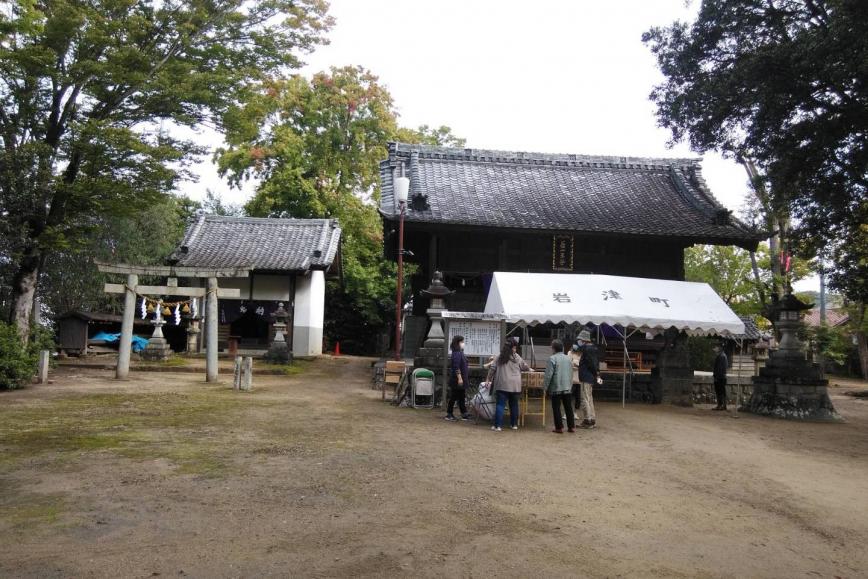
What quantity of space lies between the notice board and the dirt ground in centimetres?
178

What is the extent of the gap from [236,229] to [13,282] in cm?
1220

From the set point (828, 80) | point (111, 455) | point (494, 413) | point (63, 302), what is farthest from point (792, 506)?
point (63, 302)

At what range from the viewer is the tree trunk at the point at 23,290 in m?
15.8

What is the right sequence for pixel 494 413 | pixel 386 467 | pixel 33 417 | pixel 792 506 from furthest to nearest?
pixel 494 413, pixel 33 417, pixel 386 467, pixel 792 506

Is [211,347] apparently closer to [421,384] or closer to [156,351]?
[156,351]

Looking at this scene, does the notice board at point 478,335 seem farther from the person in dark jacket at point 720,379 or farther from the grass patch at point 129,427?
the person in dark jacket at point 720,379

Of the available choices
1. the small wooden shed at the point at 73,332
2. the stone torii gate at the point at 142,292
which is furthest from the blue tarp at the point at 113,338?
the stone torii gate at the point at 142,292

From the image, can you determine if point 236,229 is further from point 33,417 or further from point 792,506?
point 792,506

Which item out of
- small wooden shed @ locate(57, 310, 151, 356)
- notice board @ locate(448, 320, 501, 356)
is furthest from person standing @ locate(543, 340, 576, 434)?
small wooden shed @ locate(57, 310, 151, 356)

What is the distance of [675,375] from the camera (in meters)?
16.1

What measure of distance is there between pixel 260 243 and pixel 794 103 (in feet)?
66.8

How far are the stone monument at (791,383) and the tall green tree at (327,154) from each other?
20.6 m

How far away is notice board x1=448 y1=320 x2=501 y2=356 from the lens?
484 inches

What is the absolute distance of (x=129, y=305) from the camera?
1647cm
